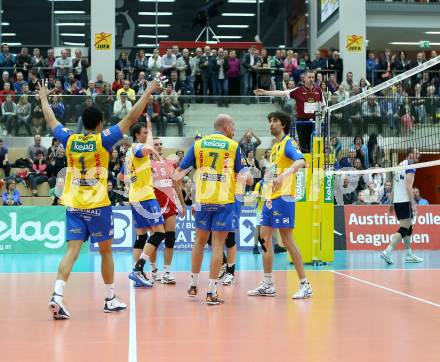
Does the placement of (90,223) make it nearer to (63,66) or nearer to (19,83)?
(19,83)

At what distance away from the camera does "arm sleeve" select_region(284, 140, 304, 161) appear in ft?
30.1

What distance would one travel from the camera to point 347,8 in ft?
91.8

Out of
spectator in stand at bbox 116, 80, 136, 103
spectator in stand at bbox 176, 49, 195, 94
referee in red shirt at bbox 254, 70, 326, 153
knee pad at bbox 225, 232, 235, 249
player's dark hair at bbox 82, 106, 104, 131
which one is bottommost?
knee pad at bbox 225, 232, 235, 249

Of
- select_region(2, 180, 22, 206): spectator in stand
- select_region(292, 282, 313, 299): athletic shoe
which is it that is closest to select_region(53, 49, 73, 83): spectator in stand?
select_region(2, 180, 22, 206): spectator in stand

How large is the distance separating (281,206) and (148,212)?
81.7 inches

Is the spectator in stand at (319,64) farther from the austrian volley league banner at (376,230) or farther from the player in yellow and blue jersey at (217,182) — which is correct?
the player in yellow and blue jersey at (217,182)

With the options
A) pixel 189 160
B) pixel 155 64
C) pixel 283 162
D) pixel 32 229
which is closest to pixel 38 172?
pixel 32 229

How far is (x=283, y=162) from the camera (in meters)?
9.49

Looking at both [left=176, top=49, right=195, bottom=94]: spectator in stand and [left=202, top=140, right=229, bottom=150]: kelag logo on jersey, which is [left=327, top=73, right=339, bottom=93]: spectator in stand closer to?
[left=176, top=49, right=195, bottom=94]: spectator in stand

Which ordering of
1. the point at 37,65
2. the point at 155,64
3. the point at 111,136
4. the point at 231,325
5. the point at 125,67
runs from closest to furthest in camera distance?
the point at 231,325, the point at 111,136, the point at 155,64, the point at 37,65, the point at 125,67

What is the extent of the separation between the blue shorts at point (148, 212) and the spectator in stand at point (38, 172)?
406 inches

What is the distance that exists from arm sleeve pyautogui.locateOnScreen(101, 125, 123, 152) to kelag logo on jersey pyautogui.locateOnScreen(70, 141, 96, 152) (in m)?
0.12

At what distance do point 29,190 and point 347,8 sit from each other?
1405 cm

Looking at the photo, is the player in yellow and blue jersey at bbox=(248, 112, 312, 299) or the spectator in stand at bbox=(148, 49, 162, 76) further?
the spectator in stand at bbox=(148, 49, 162, 76)
